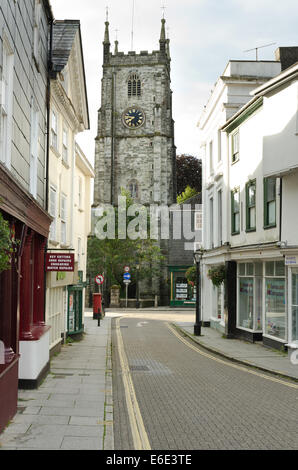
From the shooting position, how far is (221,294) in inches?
1053

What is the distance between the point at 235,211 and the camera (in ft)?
78.3

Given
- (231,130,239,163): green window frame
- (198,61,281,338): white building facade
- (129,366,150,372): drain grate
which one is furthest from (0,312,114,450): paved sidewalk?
(231,130,239,163): green window frame

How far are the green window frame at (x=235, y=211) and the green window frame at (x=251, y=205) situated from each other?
1393mm

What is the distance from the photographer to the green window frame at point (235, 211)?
76.9ft

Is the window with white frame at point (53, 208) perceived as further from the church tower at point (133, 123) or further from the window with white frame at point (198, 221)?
the church tower at point (133, 123)

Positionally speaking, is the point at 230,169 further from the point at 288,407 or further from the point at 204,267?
the point at 288,407

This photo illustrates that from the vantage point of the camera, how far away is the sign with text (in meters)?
15.4

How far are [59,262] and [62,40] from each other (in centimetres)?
724

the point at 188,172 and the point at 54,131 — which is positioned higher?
the point at 188,172

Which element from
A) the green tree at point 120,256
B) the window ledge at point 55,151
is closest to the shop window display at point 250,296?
the window ledge at point 55,151

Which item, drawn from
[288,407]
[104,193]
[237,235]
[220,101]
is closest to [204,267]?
[237,235]

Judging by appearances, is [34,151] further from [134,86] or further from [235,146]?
[134,86]

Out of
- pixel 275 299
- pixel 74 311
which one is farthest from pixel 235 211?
pixel 74 311

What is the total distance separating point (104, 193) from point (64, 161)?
40090 mm
